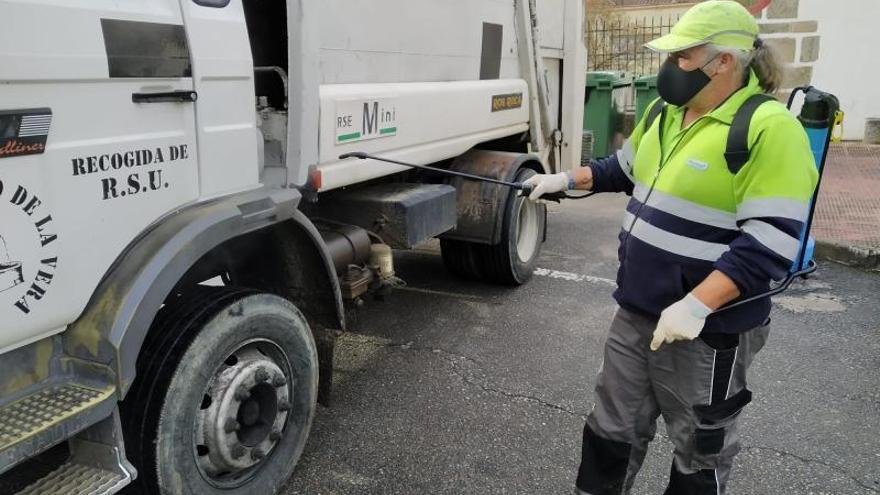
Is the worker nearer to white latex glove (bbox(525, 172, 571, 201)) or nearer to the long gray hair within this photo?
the long gray hair

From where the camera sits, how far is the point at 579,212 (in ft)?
27.1

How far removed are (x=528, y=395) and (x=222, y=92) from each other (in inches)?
86.1

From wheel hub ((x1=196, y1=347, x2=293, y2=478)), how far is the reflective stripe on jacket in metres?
1.29

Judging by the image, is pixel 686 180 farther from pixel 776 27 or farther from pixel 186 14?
pixel 776 27

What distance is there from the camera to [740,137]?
2016mm

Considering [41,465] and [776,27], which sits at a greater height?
[776,27]

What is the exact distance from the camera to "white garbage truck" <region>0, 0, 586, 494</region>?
193cm

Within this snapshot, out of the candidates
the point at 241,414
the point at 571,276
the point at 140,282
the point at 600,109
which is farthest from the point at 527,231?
the point at 600,109

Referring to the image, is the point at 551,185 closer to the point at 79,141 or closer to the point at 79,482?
the point at 79,141

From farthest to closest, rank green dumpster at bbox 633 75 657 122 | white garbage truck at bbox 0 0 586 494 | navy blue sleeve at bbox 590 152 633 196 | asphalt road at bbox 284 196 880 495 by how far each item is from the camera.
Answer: green dumpster at bbox 633 75 657 122, asphalt road at bbox 284 196 880 495, navy blue sleeve at bbox 590 152 633 196, white garbage truck at bbox 0 0 586 494

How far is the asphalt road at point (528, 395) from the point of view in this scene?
3080 mm

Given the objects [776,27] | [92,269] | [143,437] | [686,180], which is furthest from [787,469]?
[776,27]

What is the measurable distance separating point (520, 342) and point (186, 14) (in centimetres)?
285

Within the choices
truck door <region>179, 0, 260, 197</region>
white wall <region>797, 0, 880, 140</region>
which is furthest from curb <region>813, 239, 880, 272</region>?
truck door <region>179, 0, 260, 197</region>
